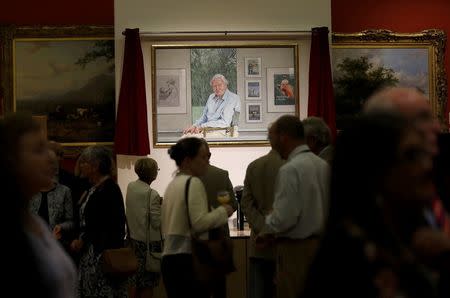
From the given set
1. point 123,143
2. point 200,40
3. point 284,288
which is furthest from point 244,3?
point 284,288

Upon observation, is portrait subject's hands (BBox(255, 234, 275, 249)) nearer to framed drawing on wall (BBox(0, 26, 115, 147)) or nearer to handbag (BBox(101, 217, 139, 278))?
handbag (BBox(101, 217, 139, 278))

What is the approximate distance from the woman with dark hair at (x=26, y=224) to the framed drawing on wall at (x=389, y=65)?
9.63 m

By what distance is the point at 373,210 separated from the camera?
2080mm

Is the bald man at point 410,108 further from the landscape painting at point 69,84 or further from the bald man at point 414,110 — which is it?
the landscape painting at point 69,84

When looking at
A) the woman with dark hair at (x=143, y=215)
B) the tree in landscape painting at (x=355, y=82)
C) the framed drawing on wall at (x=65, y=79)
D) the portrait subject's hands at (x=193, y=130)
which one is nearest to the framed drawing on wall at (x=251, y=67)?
the portrait subject's hands at (x=193, y=130)

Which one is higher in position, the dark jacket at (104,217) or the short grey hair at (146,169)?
the short grey hair at (146,169)

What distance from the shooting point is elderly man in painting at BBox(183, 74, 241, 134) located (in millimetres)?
11555

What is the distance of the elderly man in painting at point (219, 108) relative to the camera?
37.9 feet

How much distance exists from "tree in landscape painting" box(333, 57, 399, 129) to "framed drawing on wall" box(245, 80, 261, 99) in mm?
1231

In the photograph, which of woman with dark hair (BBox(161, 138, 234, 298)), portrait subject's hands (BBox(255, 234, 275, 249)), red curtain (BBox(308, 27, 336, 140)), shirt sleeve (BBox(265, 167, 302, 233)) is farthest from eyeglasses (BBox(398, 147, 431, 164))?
red curtain (BBox(308, 27, 336, 140))

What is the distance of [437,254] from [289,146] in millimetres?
4071

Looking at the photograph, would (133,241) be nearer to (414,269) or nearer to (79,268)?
(79,268)

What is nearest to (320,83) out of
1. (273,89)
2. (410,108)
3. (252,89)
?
(273,89)

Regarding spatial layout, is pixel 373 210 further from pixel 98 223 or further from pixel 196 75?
pixel 196 75
